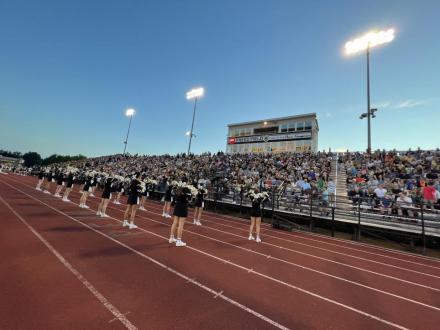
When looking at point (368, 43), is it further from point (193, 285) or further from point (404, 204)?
Answer: point (193, 285)

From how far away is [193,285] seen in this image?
4734mm

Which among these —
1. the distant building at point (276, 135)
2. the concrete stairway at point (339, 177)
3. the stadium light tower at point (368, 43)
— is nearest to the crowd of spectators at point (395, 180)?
the concrete stairway at point (339, 177)

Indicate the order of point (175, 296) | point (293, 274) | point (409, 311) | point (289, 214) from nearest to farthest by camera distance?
point (175, 296), point (409, 311), point (293, 274), point (289, 214)

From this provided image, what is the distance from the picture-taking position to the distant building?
4319cm

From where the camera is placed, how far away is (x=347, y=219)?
12.2 metres

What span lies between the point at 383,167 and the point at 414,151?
4.30 m

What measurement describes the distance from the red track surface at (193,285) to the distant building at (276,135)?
36.6 m

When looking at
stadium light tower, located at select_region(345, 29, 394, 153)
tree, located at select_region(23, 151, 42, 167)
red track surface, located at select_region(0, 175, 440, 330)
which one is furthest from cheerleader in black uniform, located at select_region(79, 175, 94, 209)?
tree, located at select_region(23, 151, 42, 167)

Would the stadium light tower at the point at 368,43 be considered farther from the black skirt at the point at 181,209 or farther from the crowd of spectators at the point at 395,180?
the black skirt at the point at 181,209

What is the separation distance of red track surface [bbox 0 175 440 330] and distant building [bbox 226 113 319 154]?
3656 centimetres

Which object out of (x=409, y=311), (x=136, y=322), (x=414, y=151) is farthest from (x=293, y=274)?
(x=414, y=151)

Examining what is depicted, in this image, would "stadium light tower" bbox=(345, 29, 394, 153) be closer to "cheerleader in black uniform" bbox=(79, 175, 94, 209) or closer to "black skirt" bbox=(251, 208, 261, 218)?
"black skirt" bbox=(251, 208, 261, 218)

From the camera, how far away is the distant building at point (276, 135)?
43.2 meters

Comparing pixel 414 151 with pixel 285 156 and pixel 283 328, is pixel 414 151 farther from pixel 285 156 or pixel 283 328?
pixel 283 328
